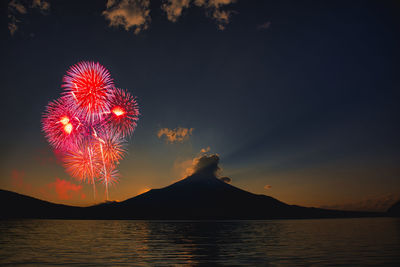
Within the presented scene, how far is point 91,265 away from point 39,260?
5.55 m

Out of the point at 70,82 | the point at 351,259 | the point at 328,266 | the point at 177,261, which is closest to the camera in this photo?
the point at 328,266

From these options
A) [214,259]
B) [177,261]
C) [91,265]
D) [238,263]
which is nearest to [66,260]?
[91,265]

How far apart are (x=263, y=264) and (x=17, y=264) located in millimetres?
18038

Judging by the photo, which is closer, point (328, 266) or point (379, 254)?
point (328, 266)

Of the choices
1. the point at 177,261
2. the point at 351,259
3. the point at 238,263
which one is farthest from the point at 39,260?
the point at 351,259

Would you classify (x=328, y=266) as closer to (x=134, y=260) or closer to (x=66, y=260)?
(x=134, y=260)

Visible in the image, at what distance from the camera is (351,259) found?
87.2ft

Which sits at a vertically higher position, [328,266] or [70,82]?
[70,82]

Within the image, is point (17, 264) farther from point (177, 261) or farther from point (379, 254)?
point (379, 254)

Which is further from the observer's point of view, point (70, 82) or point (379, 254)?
point (70, 82)

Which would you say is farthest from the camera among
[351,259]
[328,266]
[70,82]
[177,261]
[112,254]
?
[70,82]

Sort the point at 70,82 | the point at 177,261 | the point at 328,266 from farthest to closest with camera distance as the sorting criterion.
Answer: the point at 70,82 < the point at 177,261 < the point at 328,266

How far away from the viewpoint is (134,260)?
2553 centimetres

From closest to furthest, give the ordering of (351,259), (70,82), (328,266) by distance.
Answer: (328,266) < (351,259) < (70,82)
